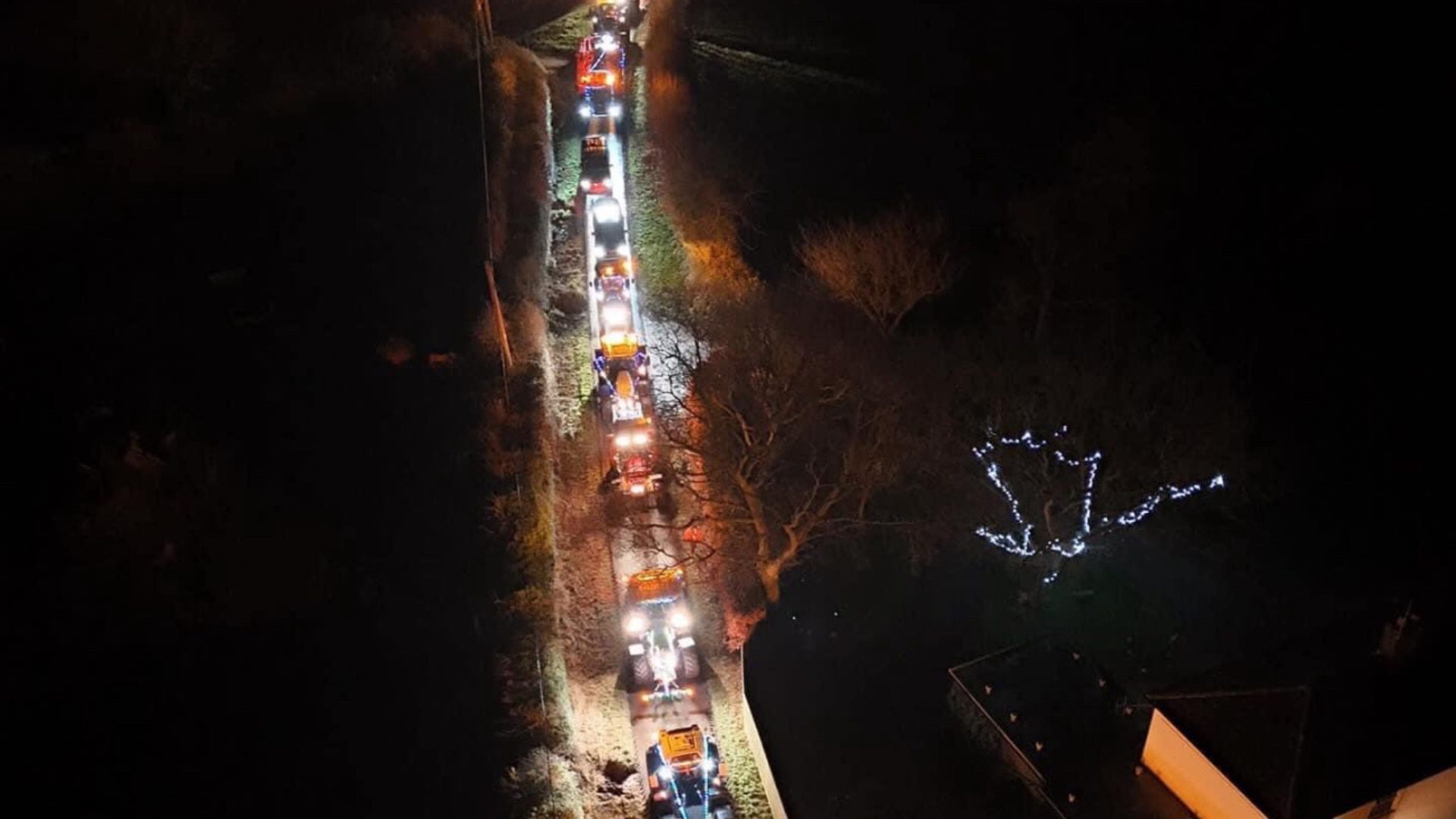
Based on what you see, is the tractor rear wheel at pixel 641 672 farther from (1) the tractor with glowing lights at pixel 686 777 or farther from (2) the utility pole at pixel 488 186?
(2) the utility pole at pixel 488 186

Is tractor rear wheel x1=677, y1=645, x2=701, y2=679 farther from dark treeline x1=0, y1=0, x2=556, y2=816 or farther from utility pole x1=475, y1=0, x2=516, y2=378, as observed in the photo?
utility pole x1=475, y1=0, x2=516, y2=378

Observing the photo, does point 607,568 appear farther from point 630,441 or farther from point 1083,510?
point 1083,510

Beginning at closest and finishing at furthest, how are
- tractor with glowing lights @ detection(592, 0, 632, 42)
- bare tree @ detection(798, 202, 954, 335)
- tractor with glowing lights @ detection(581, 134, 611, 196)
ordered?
1. bare tree @ detection(798, 202, 954, 335)
2. tractor with glowing lights @ detection(581, 134, 611, 196)
3. tractor with glowing lights @ detection(592, 0, 632, 42)

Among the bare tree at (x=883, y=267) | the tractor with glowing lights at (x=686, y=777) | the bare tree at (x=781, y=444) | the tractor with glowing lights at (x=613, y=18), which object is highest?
the tractor with glowing lights at (x=613, y=18)

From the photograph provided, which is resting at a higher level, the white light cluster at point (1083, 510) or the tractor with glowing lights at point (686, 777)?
the white light cluster at point (1083, 510)

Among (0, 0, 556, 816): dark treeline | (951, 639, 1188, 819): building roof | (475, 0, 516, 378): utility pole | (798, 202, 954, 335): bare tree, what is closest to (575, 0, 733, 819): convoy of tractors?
(475, 0, 516, 378): utility pole

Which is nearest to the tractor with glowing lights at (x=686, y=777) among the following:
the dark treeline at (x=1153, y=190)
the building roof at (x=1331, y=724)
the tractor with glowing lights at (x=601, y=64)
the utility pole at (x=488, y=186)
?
the building roof at (x=1331, y=724)
